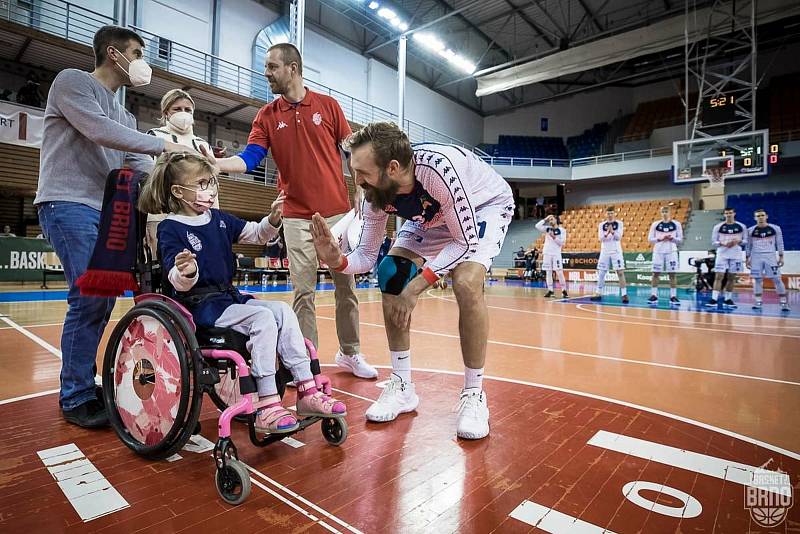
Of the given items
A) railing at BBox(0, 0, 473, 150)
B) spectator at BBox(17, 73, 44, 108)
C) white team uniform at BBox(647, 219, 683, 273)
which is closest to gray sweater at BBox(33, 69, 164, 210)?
white team uniform at BBox(647, 219, 683, 273)

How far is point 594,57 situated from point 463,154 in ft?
54.9

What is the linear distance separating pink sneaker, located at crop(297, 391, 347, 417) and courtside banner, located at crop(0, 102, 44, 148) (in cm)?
1088

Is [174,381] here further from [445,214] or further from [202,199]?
[445,214]

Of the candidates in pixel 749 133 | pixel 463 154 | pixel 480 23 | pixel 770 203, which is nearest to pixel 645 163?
pixel 770 203

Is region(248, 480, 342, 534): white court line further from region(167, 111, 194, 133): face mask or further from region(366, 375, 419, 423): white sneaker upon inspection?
region(167, 111, 194, 133): face mask

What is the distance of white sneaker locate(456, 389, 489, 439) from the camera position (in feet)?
6.02

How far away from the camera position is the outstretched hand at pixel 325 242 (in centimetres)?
166

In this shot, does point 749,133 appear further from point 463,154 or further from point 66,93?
point 66,93

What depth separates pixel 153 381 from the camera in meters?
1.56

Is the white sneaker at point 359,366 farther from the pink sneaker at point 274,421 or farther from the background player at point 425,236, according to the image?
the pink sneaker at point 274,421

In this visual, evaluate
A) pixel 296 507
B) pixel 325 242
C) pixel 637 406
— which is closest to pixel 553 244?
pixel 637 406

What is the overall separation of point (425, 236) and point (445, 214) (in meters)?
0.37

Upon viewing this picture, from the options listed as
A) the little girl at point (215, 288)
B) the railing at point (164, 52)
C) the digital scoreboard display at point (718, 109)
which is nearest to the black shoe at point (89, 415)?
the little girl at point (215, 288)

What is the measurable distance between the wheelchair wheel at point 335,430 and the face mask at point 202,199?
98cm
